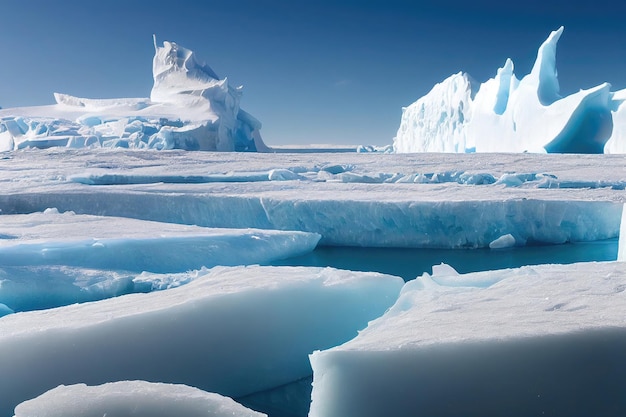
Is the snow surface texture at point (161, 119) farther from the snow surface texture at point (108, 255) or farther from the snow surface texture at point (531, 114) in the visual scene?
the snow surface texture at point (108, 255)

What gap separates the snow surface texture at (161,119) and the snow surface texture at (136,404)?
713 inches

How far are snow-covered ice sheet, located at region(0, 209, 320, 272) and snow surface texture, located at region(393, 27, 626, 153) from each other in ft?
35.9

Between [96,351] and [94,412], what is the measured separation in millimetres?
899

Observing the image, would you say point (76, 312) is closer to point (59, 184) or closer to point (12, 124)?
point (59, 184)

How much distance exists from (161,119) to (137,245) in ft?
58.4

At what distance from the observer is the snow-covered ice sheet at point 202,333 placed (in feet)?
7.84

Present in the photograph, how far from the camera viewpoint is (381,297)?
9.78 feet

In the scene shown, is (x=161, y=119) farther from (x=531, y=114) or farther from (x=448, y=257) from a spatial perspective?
(x=448, y=257)

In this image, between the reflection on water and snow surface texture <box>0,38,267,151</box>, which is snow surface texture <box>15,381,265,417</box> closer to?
the reflection on water

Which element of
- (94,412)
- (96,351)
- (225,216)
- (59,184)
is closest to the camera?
(94,412)

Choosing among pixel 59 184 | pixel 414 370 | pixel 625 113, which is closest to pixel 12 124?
pixel 59 184

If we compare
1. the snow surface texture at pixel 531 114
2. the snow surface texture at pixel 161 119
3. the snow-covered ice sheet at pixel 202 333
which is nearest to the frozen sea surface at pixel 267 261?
the snow-covered ice sheet at pixel 202 333

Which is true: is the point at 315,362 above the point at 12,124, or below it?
below

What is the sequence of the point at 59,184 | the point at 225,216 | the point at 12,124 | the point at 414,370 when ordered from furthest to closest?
1. the point at 12,124
2. the point at 59,184
3. the point at 225,216
4. the point at 414,370
